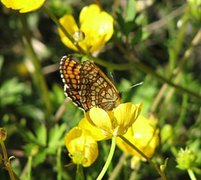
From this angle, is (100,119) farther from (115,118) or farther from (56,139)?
(56,139)

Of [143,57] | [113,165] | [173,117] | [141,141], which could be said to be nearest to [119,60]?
[143,57]

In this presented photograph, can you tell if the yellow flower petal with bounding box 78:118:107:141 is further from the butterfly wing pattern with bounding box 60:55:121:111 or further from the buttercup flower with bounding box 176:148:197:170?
the buttercup flower with bounding box 176:148:197:170

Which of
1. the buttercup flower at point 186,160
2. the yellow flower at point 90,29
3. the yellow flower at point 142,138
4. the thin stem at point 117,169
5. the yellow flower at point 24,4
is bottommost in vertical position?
A: the thin stem at point 117,169

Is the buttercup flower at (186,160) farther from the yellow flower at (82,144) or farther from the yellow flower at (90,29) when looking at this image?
the yellow flower at (90,29)

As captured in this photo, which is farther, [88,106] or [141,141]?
[141,141]

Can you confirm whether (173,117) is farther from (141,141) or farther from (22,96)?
(141,141)

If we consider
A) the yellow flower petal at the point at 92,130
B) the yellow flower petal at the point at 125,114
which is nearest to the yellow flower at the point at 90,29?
the yellow flower petal at the point at 92,130

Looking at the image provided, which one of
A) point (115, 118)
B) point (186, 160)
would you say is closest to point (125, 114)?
point (115, 118)
